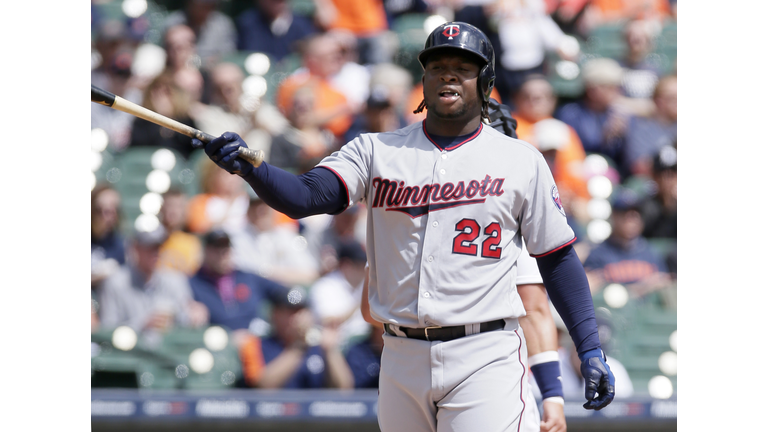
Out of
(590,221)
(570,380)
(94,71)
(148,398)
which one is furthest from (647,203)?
(94,71)

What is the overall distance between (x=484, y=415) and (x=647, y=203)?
4164mm

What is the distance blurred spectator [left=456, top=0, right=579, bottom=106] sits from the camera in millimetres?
6051

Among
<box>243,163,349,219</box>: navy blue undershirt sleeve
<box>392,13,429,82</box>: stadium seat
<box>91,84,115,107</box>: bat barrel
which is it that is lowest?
<box>243,163,349,219</box>: navy blue undershirt sleeve

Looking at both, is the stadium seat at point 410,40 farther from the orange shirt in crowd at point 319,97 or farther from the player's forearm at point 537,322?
the player's forearm at point 537,322

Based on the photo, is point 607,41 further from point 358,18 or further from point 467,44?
point 467,44

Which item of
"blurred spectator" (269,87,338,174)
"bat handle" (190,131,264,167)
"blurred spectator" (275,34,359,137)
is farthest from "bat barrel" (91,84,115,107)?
"blurred spectator" (275,34,359,137)

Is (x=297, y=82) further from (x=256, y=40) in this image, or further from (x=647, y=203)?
(x=647, y=203)

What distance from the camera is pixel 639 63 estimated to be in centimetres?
632

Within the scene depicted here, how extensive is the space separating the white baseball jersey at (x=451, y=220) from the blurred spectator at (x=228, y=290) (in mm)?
2908

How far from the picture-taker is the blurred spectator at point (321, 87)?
5773mm

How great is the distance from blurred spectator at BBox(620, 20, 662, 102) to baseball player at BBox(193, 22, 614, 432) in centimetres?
441

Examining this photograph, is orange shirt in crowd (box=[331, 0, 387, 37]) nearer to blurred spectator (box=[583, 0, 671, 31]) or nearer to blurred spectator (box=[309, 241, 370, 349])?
blurred spectator (box=[583, 0, 671, 31])

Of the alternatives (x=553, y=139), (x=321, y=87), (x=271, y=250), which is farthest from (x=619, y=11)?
(x=271, y=250)

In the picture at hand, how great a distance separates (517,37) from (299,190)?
4567 mm
